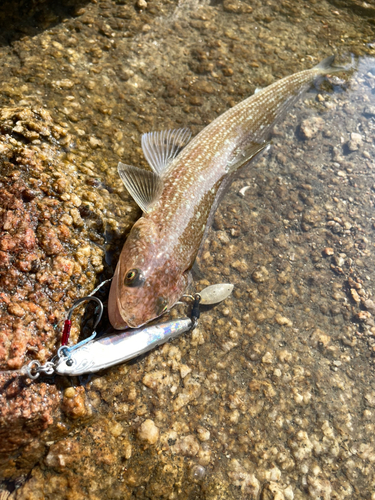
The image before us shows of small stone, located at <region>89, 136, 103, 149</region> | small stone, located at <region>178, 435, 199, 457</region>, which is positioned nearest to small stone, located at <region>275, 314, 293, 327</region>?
small stone, located at <region>178, 435, 199, 457</region>

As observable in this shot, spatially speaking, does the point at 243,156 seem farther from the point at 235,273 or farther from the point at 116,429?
the point at 116,429

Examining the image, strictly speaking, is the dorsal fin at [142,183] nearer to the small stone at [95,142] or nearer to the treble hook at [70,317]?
the small stone at [95,142]

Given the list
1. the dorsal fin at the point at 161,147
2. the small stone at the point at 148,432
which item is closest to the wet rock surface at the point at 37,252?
the small stone at the point at 148,432

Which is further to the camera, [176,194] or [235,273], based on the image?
[235,273]

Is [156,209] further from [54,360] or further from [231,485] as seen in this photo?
[231,485]

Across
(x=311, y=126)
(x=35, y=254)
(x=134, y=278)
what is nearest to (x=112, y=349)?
(x=134, y=278)
